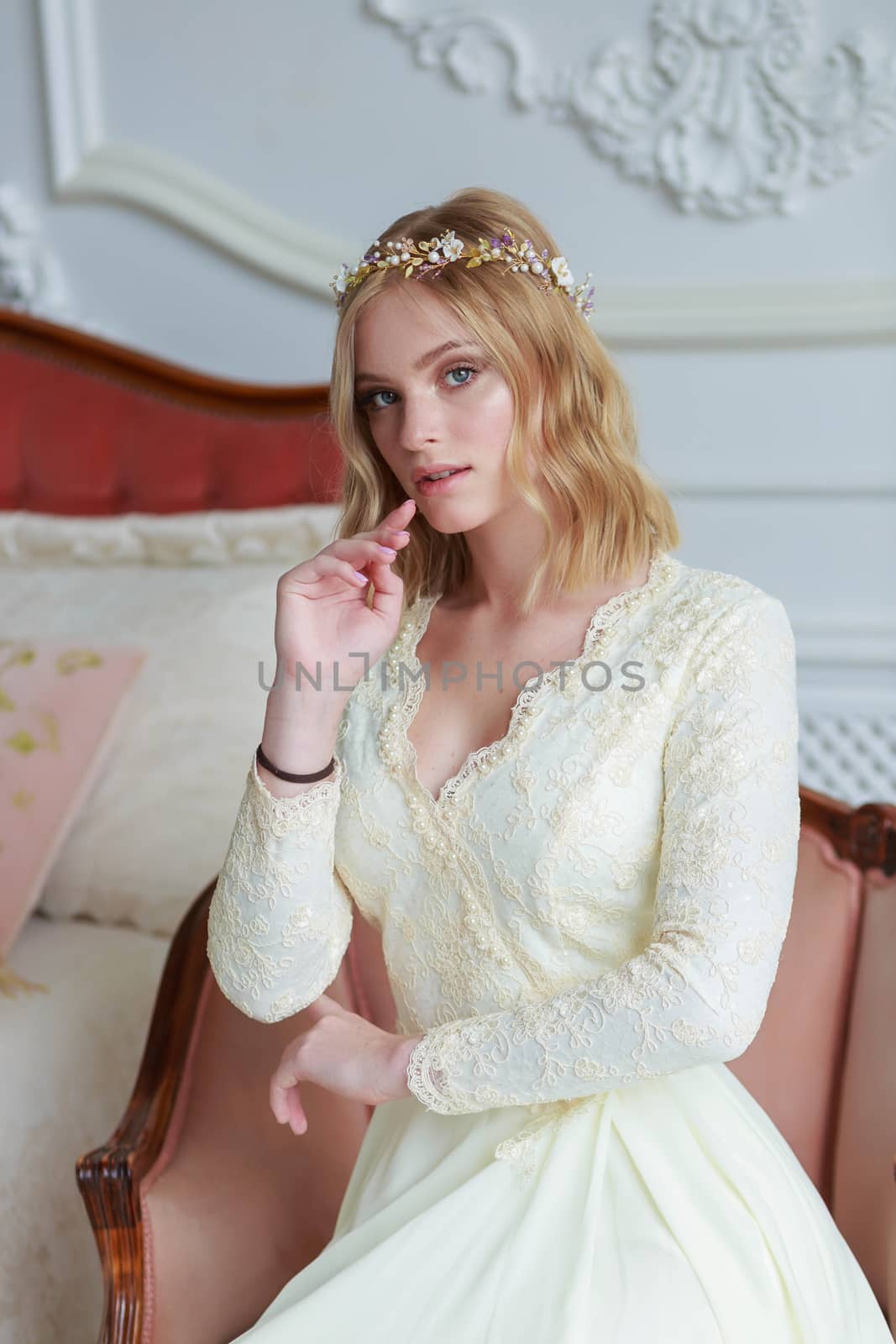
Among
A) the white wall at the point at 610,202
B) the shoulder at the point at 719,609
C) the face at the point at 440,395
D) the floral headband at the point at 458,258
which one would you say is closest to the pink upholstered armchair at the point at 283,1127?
the shoulder at the point at 719,609

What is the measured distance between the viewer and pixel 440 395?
1.40 m

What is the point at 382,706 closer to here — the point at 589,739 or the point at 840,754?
the point at 589,739

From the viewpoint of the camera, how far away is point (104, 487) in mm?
2840

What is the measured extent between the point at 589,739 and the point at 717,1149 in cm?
41

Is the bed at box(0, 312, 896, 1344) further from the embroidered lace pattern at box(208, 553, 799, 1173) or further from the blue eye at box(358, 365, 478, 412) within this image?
the blue eye at box(358, 365, 478, 412)

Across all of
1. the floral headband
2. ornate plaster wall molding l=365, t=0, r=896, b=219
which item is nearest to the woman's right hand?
the floral headband

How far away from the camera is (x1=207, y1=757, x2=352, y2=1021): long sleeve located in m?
1.34

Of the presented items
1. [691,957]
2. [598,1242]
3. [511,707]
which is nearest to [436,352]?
[511,707]

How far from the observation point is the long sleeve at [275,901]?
134cm

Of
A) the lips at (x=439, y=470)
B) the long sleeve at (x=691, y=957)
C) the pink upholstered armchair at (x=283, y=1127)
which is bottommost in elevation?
the pink upholstered armchair at (x=283, y=1127)

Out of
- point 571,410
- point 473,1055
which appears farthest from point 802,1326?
point 571,410

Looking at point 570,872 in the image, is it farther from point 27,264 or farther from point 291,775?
point 27,264

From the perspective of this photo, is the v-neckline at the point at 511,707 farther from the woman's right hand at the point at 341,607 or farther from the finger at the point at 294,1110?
the finger at the point at 294,1110

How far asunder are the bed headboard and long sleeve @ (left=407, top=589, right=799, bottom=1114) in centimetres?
155
